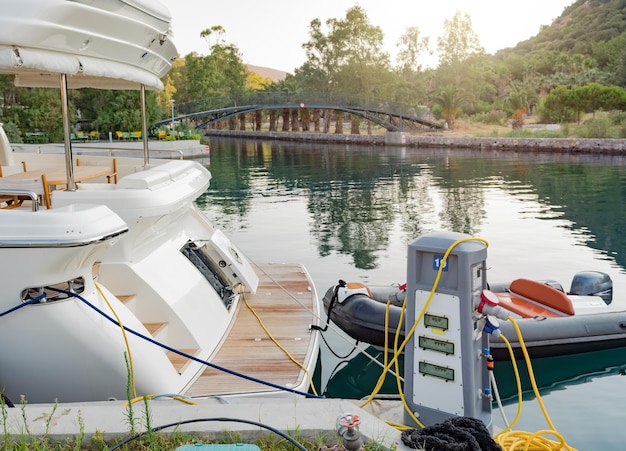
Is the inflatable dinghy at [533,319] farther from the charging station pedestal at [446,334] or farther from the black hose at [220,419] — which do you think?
the black hose at [220,419]

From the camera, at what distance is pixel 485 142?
41.8 m

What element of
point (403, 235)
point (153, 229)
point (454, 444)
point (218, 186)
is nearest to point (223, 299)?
point (153, 229)

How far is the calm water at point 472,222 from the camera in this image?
22.9 feet

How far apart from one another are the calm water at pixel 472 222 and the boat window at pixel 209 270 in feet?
4.72

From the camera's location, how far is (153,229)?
18.2ft

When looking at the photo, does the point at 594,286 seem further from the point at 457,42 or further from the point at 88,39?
the point at 457,42

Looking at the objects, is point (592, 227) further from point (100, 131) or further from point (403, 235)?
point (100, 131)

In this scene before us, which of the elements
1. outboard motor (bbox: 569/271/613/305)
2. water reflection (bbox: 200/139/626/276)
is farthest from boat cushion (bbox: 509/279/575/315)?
water reflection (bbox: 200/139/626/276)

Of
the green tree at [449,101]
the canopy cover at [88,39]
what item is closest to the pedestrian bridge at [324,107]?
the green tree at [449,101]

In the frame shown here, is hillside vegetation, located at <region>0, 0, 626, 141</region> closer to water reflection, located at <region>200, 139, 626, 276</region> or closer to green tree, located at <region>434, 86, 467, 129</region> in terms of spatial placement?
green tree, located at <region>434, 86, 467, 129</region>

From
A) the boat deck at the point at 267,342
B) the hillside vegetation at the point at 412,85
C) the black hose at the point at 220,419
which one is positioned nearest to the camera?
the black hose at the point at 220,419

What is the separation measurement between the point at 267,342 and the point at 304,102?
55372mm

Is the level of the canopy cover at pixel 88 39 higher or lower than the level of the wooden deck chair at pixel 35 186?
higher

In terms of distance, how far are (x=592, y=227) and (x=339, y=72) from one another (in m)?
60.1
